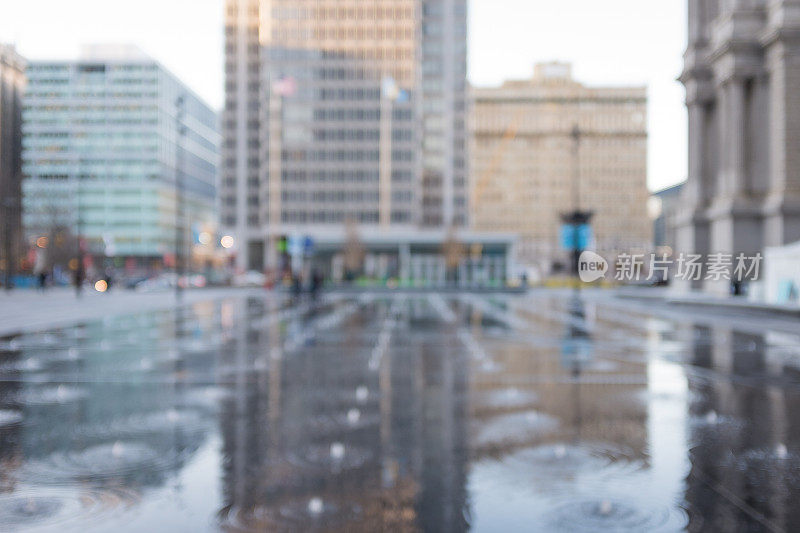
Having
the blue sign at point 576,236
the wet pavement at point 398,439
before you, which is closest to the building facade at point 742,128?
the blue sign at point 576,236

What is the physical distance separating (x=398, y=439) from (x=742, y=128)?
40.8 metres

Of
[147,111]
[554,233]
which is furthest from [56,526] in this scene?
[554,233]

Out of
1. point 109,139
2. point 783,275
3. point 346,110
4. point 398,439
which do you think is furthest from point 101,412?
point 109,139

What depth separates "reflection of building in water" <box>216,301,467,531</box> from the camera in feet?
18.2

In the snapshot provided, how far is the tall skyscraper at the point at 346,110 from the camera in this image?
104938mm

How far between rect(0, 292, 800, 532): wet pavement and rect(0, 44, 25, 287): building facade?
59.8 m

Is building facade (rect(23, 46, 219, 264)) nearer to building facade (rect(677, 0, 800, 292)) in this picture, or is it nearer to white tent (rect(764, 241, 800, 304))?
building facade (rect(677, 0, 800, 292))

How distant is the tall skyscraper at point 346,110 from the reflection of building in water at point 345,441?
8976 cm

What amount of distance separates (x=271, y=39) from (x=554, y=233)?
82.8m

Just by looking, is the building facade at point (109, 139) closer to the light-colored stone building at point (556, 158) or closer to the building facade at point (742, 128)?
the light-colored stone building at point (556, 158)

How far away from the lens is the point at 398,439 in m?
7.95

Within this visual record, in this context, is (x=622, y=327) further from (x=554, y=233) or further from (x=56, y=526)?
(x=554, y=233)

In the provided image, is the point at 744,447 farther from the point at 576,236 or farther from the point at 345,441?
the point at 576,236

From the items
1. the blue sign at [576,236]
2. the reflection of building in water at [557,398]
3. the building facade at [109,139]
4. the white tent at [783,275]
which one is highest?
the building facade at [109,139]
